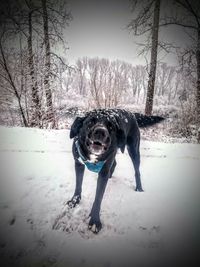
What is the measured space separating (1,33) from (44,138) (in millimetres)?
4695

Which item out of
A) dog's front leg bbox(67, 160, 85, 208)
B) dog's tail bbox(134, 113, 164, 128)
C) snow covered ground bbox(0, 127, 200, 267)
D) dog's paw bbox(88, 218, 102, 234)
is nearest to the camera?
snow covered ground bbox(0, 127, 200, 267)

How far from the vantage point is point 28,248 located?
1.78 metres

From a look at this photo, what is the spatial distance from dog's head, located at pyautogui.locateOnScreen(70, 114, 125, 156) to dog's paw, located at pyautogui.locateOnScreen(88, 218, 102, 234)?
31.0 inches

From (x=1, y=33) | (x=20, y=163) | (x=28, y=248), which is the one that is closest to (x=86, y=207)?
(x=28, y=248)

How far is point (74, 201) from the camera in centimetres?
244

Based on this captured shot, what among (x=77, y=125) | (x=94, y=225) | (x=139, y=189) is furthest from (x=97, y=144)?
(x=139, y=189)

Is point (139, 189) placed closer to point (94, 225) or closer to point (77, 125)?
point (94, 225)

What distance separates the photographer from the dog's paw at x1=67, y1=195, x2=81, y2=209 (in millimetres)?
2398

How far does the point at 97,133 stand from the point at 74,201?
1113 mm

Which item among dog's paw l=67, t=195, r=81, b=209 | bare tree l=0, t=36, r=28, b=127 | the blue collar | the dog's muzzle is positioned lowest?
dog's paw l=67, t=195, r=81, b=209

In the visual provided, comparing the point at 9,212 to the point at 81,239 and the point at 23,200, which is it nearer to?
the point at 23,200

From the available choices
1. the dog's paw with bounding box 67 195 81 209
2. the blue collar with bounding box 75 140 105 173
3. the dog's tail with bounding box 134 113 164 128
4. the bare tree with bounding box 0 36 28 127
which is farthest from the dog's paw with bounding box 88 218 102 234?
the bare tree with bounding box 0 36 28 127

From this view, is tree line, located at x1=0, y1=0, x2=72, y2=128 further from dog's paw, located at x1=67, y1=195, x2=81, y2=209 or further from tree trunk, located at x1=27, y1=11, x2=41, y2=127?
dog's paw, located at x1=67, y1=195, x2=81, y2=209

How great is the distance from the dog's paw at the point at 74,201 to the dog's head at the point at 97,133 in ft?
2.70
